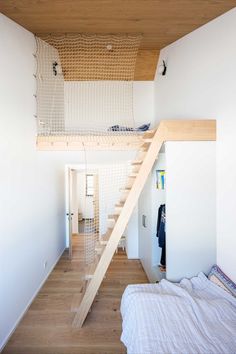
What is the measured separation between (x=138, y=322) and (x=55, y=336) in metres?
1.26

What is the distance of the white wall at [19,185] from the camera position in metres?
2.57

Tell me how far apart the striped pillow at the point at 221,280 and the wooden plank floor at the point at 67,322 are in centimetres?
115

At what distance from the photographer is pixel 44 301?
342cm

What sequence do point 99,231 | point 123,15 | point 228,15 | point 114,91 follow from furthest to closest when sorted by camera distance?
point 99,231 < point 114,91 < point 123,15 < point 228,15

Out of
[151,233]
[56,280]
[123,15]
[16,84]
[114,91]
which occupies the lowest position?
[56,280]

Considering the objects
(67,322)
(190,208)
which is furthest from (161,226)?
(67,322)

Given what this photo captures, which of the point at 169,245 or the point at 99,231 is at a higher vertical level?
the point at 169,245

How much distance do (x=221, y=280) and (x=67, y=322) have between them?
1.82 metres

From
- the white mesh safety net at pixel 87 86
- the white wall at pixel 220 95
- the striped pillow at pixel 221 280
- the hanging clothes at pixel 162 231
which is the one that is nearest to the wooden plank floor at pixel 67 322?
the white mesh safety net at pixel 87 86

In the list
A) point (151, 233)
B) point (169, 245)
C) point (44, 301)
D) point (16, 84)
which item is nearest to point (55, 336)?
point (44, 301)

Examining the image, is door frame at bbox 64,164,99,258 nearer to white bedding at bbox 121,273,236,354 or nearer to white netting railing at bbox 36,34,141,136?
white netting railing at bbox 36,34,141,136

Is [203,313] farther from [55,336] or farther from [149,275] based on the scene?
[149,275]

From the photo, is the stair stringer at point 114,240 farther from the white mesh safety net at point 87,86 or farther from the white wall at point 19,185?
the white wall at point 19,185

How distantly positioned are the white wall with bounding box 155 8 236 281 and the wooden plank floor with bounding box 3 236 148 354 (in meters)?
1.46
